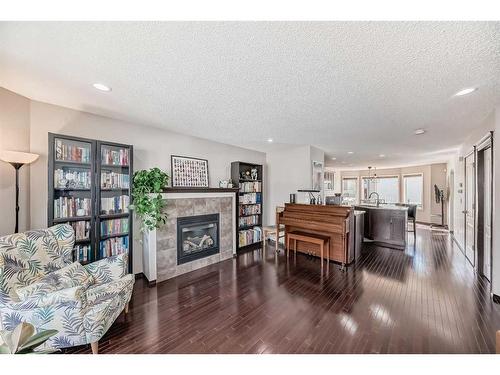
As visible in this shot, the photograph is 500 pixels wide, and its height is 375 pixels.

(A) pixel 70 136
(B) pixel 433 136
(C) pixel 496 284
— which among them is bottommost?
(C) pixel 496 284

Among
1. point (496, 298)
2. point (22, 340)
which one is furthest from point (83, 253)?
point (496, 298)

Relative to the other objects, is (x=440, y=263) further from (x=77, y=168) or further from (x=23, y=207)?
(x=23, y=207)

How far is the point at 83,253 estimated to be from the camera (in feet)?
8.77

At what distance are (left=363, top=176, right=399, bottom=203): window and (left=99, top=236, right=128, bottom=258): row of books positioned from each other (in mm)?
9709

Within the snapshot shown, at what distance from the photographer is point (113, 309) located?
1887mm

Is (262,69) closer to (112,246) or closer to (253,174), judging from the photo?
(112,246)

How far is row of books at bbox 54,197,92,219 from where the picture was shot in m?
2.49

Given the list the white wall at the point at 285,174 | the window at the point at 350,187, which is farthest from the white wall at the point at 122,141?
the window at the point at 350,187

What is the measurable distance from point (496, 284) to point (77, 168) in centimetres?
555

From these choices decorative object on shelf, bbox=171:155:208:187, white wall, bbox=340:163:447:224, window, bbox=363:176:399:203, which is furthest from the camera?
window, bbox=363:176:399:203

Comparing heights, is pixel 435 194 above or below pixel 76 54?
below

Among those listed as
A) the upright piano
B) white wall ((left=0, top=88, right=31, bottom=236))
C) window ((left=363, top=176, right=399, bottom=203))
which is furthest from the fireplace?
window ((left=363, top=176, right=399, bottom=203))

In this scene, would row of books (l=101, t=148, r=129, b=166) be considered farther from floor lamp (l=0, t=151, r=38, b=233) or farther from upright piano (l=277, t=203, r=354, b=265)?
upright piano (l=277, t=203, r=354, b=265)
